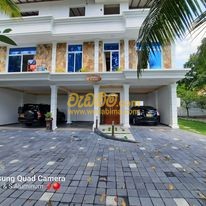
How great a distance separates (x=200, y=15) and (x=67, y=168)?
4.42 metres

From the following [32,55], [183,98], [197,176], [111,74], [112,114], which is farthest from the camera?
[183,98]

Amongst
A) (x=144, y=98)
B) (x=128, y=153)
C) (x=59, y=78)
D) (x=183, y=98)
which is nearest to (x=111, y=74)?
(x=59, y=78)

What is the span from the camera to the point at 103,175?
14.5ft

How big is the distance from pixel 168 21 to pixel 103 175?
11.5 feet

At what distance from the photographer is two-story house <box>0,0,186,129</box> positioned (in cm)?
1185

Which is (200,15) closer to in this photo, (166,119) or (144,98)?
(166,119)

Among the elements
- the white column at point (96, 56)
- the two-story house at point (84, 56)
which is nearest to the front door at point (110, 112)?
the two-story house at point (84, 56)

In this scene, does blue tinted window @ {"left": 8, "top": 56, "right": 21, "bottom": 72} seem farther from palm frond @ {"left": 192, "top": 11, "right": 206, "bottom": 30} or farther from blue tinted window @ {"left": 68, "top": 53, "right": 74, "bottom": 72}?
palm frond @ {"left": 192, "top": 11, "right": 206, "bottom": 30}

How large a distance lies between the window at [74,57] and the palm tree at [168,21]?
1006cm

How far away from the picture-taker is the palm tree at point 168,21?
2.98m

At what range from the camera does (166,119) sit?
1382 centimetres

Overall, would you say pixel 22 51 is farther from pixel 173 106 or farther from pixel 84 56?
pixel 173 106

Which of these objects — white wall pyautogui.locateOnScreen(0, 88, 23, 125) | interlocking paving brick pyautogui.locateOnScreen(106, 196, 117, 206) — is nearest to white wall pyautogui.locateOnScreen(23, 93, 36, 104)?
white wall pyautogui.locateOnScreen(0, 88, 23, 125)

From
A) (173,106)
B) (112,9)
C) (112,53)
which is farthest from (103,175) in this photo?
(112,9)
